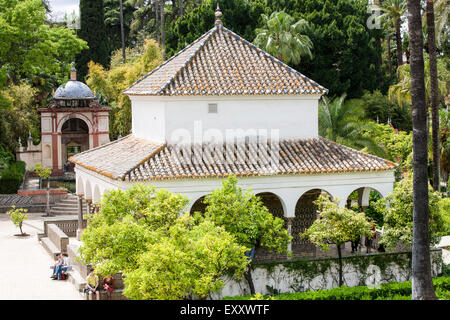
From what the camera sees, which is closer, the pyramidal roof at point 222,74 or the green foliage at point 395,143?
the pyramidal roof at point 222,74

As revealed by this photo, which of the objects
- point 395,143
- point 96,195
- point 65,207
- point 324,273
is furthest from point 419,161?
point 65,207

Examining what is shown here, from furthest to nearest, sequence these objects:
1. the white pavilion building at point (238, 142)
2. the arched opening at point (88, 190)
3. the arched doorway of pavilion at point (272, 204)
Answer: the arched opening at point (88, 190) → the arched doorway of pavilion at point (272, 204) → the white pavilion building at point (238, 142)

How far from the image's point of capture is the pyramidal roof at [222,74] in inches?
1132

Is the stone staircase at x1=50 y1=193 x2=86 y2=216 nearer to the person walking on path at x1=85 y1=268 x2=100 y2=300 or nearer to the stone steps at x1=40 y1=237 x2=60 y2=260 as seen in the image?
the stone steps at x1=40 y1=237 x2=60 y2=260

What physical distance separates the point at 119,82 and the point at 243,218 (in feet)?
136

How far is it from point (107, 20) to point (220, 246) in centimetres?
6319

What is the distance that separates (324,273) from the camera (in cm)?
2578

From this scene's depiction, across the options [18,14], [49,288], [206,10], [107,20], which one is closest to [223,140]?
[49,288]

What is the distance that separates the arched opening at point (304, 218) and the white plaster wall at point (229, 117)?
90.0 inches

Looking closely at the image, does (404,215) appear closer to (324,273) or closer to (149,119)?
(324,273)

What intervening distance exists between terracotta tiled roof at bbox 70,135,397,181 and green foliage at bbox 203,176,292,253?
104 inches

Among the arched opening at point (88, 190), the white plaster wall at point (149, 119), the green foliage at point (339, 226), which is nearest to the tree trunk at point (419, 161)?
the green foliage at point (339, 226)

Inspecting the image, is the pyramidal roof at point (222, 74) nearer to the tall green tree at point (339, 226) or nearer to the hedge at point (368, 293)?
the tall green tree at point (339, 226)

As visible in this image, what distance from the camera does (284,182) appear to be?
2764 centimetres
